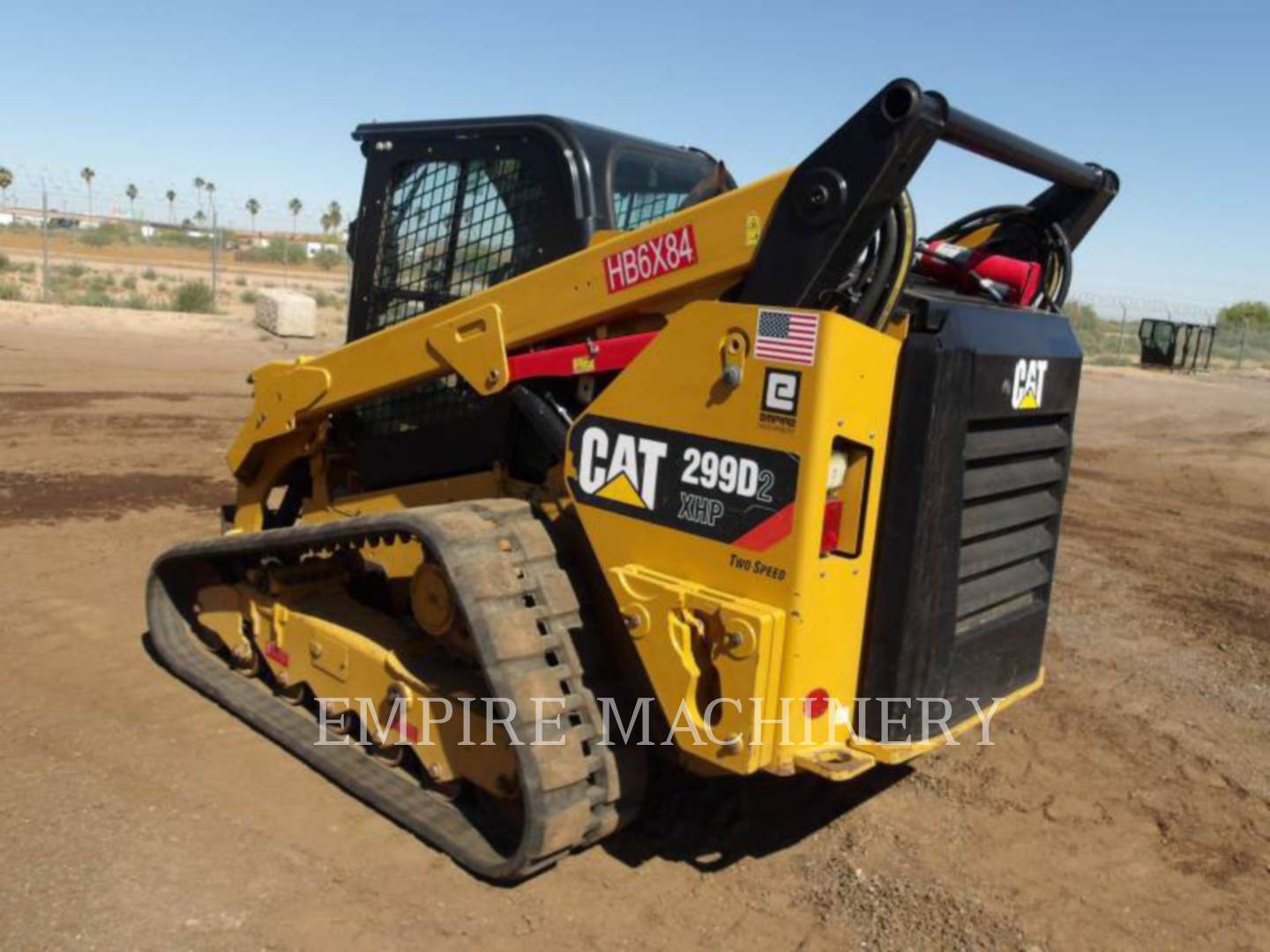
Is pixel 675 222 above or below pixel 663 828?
above

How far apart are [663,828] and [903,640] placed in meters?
1.25

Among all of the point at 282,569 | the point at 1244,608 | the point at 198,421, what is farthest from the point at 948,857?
the point at 198,421

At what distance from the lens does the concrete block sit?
21312 mm

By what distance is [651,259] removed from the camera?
3.36m

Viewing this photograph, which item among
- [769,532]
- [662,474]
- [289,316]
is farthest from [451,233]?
[289,316]

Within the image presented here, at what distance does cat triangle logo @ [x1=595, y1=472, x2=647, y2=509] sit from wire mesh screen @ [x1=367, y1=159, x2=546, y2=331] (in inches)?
41.9

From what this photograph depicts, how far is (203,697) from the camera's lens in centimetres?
489

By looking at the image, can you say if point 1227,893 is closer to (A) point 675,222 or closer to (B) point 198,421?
(A) point 675,222

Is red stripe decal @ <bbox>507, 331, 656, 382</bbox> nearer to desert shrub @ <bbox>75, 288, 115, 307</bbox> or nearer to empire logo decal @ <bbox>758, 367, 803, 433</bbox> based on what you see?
empire logo decal @ <bbox>758, 367, 803, 433</bbox>

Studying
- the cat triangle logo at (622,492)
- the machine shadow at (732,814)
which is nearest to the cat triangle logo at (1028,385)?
the cat triangle logo at (622,492)

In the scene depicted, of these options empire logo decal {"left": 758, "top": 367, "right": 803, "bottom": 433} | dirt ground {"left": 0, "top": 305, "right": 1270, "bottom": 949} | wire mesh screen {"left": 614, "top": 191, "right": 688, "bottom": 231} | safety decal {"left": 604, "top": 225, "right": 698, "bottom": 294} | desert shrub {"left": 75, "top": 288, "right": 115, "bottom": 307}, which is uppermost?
wire mesh screen {"left": 614, "top": 191, "right": 688, "bottom": 231}

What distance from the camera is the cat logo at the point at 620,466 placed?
3.35 m

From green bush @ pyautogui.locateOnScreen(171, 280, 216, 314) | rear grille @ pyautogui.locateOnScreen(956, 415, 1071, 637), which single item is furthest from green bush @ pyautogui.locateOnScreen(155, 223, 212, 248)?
rear grille @ pyautogui.locateOnScreen(956, 415, 1071, 637)

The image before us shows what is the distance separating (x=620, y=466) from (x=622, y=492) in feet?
0.26
